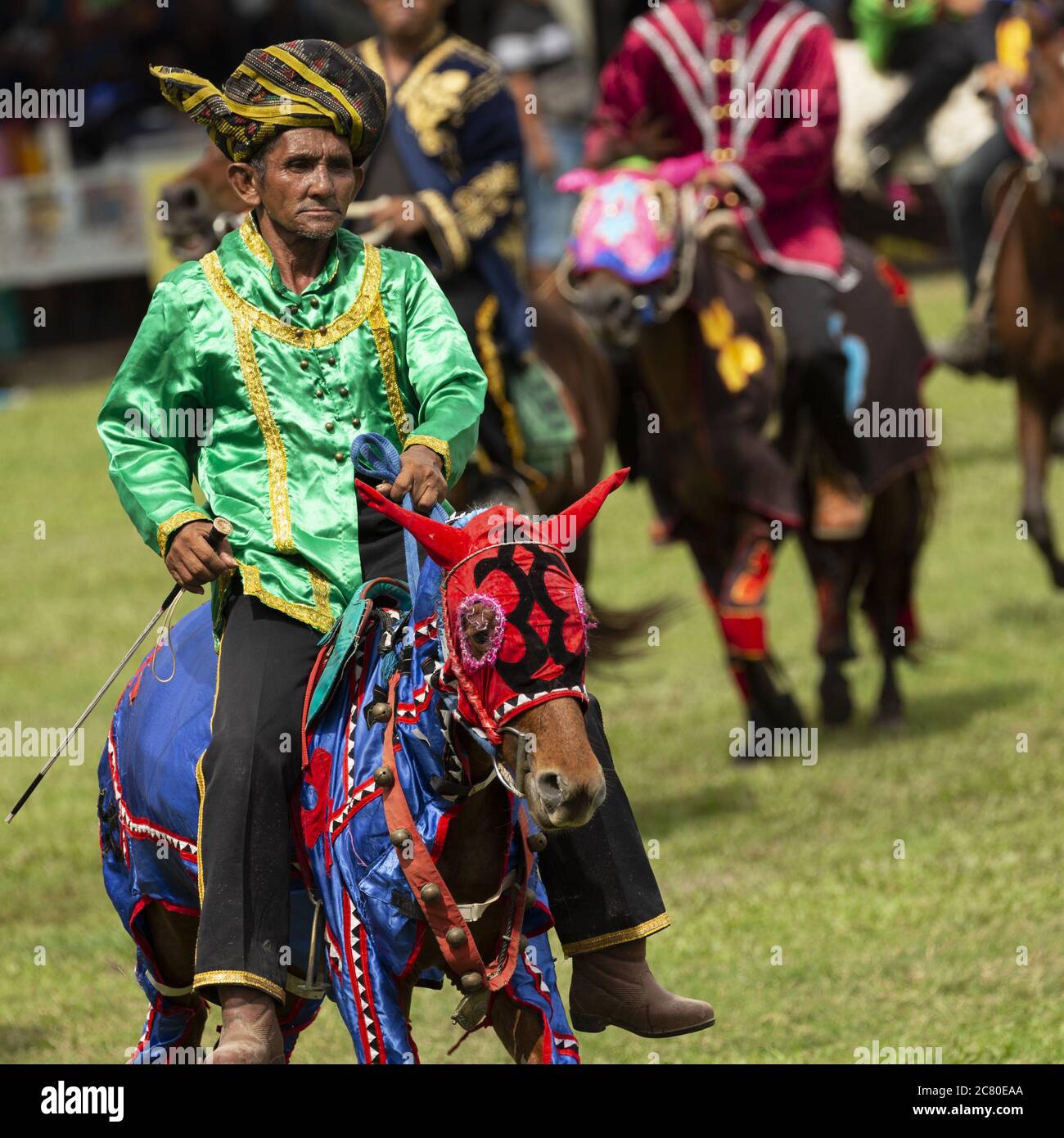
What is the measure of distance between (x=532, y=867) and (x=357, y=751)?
0.38m

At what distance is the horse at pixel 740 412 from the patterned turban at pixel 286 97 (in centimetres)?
390

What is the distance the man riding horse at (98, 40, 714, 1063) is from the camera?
4.13 meters

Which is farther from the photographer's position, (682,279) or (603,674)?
(603,674)

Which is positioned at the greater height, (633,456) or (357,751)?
(357,751)

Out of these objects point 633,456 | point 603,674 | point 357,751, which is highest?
point 357,751

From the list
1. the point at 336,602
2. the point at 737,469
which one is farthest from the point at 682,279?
the point at 336,602

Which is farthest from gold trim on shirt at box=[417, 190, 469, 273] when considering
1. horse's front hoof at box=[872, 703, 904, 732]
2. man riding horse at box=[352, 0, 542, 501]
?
horse's front hoof at box=[872, 703, 904, 732]

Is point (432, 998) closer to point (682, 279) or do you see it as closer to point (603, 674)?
point (682, 279)

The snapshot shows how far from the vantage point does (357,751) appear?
4.02 metres

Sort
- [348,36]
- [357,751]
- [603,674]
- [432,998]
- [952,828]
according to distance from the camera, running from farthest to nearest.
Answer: [348,36]
[603,674]
[952,828]
[432,998]
[357,751]

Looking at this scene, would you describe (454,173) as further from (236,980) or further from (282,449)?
(236,980)

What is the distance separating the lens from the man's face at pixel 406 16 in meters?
7.41

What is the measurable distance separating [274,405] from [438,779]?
807mm

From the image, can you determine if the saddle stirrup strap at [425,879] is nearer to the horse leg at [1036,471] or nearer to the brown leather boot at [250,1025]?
the brown leather boot at [250,1025]
